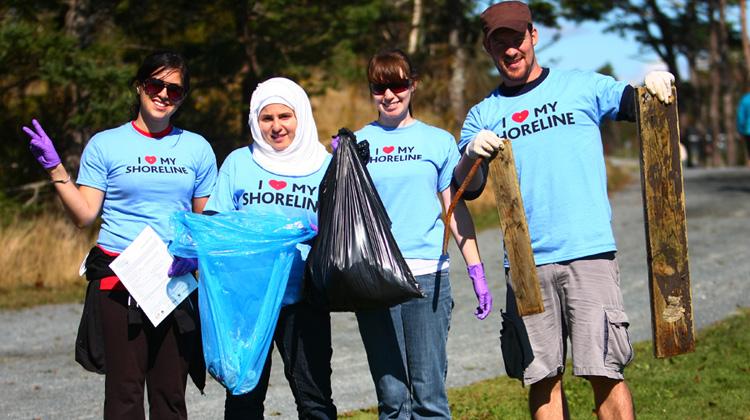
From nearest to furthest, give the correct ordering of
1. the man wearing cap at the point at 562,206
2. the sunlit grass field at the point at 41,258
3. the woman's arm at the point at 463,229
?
the man wearing cap at the point at 562,206
the woman's arm at the point at 463,229
the sunlit grass field at the point at 41,258

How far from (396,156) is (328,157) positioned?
316 millimetres

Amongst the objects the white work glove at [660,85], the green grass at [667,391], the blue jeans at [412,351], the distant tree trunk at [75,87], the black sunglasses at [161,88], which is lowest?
the green grass at [667,391]

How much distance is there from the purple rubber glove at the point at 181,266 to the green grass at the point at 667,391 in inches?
80.2

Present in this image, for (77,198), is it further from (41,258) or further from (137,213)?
(41,258)

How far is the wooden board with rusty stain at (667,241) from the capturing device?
14.1 feet

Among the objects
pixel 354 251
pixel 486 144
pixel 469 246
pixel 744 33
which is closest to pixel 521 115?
pixel 486 144

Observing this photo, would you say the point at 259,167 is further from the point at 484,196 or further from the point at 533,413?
the point at 484,196

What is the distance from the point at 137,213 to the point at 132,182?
0.45 ft

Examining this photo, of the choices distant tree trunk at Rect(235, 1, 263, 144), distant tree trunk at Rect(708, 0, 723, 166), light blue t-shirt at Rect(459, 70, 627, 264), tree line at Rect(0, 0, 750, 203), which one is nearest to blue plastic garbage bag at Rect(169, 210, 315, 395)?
light blue t-shirt at Rect(459, 70, 627, 264)

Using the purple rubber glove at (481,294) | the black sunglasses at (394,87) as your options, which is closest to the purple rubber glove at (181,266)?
the black sunglasses at (394,87)

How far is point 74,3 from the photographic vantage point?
14.7m

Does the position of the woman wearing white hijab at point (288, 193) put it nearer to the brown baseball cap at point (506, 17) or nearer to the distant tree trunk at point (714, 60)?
the brown baseball cap at point (506, 17)

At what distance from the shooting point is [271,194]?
453 centimetres

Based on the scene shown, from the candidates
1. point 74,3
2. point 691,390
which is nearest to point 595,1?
point 74,3
